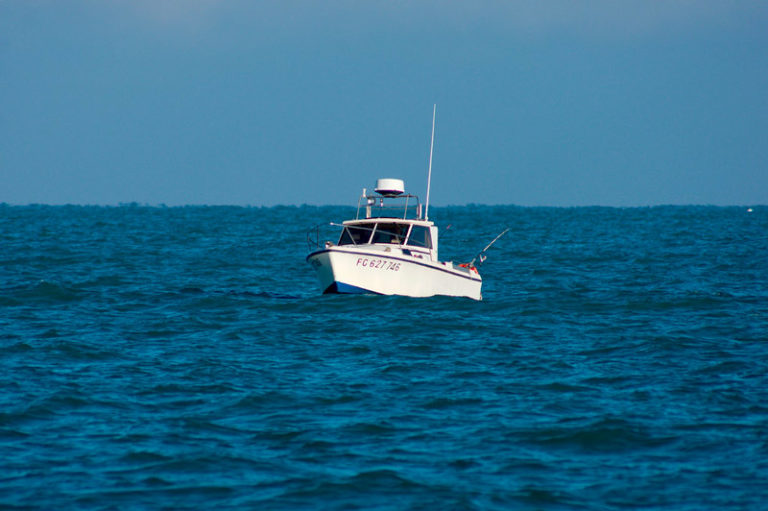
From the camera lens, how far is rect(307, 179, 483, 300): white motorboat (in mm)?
22797

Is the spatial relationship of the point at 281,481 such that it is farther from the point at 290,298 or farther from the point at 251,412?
the point at 290,298

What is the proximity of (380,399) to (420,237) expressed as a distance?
11.5 metres

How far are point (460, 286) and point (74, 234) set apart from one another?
39842 mm

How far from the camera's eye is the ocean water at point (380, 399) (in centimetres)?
925

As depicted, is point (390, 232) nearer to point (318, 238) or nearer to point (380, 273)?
point (380, 273)

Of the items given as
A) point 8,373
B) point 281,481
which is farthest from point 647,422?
point 8,373

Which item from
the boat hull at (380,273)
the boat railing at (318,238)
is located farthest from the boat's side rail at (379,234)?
the boat hull at (380,273)

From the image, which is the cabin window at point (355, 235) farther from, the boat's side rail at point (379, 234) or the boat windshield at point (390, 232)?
the boat windshield at point (390, 232)

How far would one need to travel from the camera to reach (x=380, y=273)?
2300 centimetres

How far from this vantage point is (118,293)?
25.2 m

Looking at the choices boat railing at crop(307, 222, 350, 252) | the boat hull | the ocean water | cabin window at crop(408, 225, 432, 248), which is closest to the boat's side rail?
cabin window at crop(408, 225, 432, 248)

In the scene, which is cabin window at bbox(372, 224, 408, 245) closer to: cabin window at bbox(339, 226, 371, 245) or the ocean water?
cabin window at bbox(339, 226, 371, 245)

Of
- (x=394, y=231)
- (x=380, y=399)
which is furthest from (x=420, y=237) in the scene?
(x=380, y=399)

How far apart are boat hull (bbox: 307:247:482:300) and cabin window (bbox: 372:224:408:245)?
867 mm
